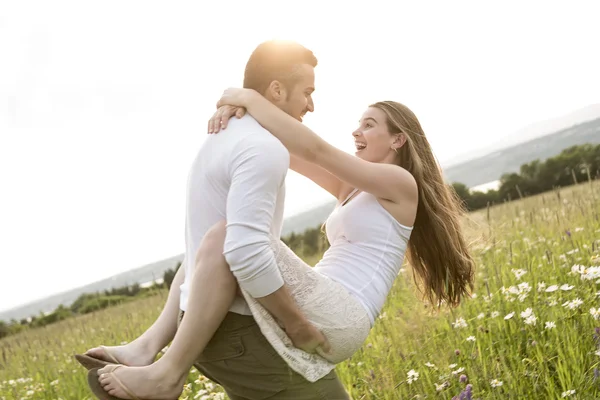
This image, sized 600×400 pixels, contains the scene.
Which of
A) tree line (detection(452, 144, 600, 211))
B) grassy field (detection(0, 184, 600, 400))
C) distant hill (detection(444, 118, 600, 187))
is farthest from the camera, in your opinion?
distant hill (detection(444, 118, 600, 187))

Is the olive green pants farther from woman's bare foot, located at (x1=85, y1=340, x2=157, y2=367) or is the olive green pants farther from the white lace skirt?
woman's bare foot, located at (x1=85, y1=340, x2=157, y2=367)

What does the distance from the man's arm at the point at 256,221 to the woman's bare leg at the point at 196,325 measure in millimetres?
89

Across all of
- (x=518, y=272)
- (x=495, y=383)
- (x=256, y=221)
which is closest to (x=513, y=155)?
(x=518, y=272)

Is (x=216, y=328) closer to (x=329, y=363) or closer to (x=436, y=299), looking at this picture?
(x=329, y=363)

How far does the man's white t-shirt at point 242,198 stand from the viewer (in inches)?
92.3

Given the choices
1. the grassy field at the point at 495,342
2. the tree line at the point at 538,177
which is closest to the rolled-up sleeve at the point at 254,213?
the grassy field at the point at 495,342

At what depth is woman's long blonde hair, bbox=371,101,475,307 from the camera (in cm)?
364

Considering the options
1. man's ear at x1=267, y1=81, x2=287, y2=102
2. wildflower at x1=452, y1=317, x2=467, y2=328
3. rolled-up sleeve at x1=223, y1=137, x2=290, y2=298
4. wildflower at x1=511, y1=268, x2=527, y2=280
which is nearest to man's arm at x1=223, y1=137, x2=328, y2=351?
rolled-up sleeve at x1=223, y1=137, x2=290, y2=298

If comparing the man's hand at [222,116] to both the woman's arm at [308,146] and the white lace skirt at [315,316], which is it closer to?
the woman's arm at [308,146]

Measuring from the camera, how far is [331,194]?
394 cm

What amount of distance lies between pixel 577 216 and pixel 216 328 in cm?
514

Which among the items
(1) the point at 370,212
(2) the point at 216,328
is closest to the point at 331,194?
(1) the point at 370,212

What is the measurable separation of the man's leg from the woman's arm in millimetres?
855

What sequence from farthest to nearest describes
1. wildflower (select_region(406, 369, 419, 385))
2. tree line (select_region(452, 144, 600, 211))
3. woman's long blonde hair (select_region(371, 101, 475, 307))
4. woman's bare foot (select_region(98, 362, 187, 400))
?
1. tree line (select_region(452, 144, 600, 211))
2. woman's long blonde hair (select_region(371, 101, 475, 307))
3. wildflower (select_region(406, 369, 419, 385))
4. woman's bare foot (select_region(98, 362, 187, 400))
